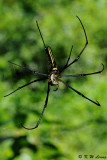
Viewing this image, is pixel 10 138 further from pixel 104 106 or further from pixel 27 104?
pixel 104 106

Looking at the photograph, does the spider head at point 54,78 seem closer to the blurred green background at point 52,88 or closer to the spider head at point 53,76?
the spider head at point 53,76

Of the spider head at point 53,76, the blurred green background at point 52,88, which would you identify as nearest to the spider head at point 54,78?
the spider head at point 53,76

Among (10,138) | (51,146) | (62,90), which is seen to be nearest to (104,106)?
(62,90)

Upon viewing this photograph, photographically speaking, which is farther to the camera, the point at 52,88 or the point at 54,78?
the point at 52,88

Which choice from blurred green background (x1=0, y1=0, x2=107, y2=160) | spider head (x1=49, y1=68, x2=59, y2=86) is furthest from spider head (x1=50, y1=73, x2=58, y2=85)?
blurred green background (x1=0, y1=0, x2=107, y2=160)

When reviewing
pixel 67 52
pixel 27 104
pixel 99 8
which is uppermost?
pixel 99 8

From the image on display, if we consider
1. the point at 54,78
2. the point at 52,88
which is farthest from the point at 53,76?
the point at 52,88

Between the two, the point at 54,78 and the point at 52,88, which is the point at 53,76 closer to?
the point at 54,78

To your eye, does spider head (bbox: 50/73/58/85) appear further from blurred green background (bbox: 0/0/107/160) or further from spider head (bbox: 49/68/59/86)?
blurred green background (bbox: 0/0/107/160)
